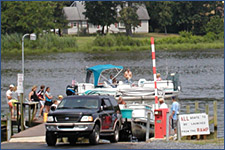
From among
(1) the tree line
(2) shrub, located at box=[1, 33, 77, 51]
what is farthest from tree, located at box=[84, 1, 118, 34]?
(2) shrub, located at box=[1, 33, 77, 51]

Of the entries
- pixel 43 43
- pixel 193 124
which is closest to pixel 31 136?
pixel 193 124

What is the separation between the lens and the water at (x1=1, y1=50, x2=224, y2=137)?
50406mm

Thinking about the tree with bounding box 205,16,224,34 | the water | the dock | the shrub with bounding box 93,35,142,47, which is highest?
the tree with bounding box 205,16,224,34

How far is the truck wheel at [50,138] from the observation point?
2083 centimetres

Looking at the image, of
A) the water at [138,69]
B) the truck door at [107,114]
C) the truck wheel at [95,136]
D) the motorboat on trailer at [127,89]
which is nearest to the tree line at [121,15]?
the water at [138,69]

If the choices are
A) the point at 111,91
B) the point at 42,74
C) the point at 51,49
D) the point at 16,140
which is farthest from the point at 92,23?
the point at 16,140

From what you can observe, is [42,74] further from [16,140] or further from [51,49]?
[16,140]

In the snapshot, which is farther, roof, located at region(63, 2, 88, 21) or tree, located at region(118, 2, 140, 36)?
roof, located at region(63, 2, 88, 21)

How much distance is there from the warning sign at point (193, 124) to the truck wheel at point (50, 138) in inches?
175

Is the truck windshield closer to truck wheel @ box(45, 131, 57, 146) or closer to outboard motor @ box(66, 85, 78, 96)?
truck wheel @ box(45, 131, 57, 146)

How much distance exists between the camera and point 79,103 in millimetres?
21797

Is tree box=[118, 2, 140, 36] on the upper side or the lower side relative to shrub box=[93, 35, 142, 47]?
upper

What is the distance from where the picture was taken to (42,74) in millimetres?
70000

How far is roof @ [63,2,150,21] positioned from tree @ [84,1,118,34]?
29.0 ft
